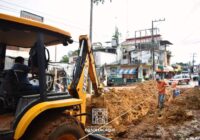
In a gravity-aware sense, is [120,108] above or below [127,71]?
below

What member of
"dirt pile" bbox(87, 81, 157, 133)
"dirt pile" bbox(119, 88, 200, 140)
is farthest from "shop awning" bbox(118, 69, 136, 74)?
"dirt pile" bbox(119, 88, 200, 140)

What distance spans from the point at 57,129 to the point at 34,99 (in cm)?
61

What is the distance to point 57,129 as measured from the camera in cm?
373

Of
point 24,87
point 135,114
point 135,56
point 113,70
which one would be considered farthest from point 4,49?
point 135,56

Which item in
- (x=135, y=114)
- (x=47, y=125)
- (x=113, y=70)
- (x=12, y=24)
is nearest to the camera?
(x=12, y=24)

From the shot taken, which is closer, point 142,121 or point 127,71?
point 142,121

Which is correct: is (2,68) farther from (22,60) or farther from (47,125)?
(47,125)

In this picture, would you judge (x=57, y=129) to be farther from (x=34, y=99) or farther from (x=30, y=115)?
(x=34, y=99)

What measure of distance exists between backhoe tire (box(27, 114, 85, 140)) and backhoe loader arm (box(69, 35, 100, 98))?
0.93 metres

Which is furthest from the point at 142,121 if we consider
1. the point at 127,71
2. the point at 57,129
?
the point at 127,71

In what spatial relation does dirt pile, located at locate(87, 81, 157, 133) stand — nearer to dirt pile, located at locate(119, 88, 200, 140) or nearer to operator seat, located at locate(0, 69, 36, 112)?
dirt pile, located at locate(119, 88, 200, 140)

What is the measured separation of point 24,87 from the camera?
427 cm

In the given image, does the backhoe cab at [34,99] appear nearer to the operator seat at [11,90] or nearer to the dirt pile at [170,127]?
the operator seat at [11,90]

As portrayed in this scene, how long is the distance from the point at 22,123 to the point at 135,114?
7985 mm
